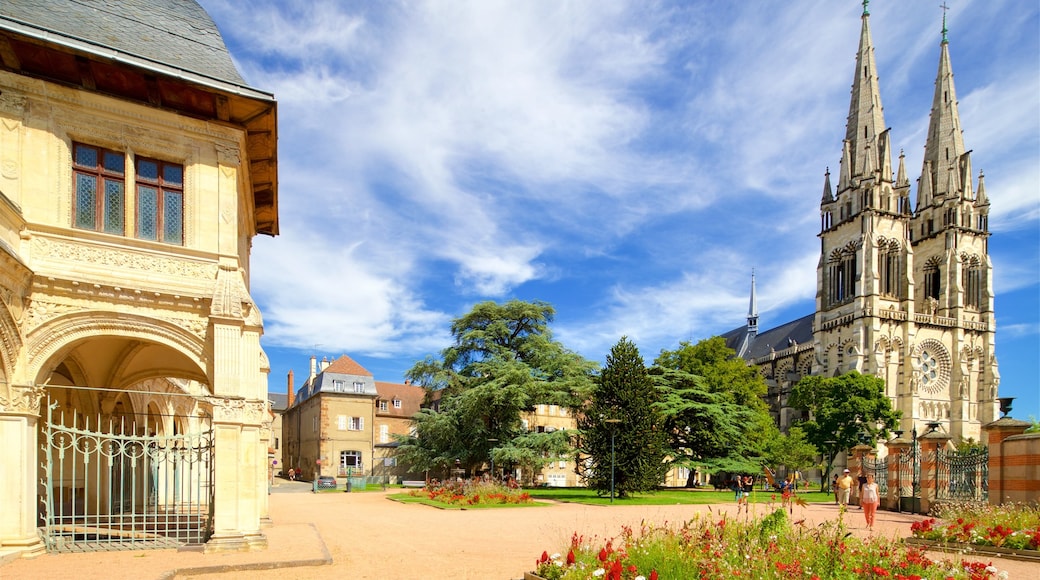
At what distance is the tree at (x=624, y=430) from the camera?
30.3 m

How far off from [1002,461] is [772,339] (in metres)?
72.0

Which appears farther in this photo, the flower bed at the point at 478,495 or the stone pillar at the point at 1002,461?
the flower bed at the point at 478,495

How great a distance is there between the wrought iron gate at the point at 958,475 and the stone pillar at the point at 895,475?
6.92ft

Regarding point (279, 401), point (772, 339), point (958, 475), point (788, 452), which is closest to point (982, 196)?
point (772, 339)

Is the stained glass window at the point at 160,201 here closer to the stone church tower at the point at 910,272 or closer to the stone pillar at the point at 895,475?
the stone pillar at the point at 895,475

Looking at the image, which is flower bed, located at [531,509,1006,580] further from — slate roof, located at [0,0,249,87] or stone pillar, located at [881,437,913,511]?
stone pillar, located at [881,437,913,511]

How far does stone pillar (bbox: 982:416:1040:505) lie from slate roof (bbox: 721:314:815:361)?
191 feet

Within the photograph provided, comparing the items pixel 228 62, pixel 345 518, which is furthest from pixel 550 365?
pixel 228 62

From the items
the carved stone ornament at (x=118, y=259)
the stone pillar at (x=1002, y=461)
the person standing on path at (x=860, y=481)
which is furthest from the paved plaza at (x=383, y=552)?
the carved stone ornament at (x=118, y=259)

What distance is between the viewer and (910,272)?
6644cm

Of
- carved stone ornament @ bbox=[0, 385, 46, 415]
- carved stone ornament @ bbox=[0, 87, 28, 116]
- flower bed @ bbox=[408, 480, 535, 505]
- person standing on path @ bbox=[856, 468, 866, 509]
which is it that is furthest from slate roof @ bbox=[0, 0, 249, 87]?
person standing on path @ bbox=[856, 468, 866, 509]

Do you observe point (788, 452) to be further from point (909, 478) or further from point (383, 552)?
point (383, 552)

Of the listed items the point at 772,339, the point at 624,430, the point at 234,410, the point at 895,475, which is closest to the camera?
the point at 234,410

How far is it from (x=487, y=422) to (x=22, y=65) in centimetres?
2839
